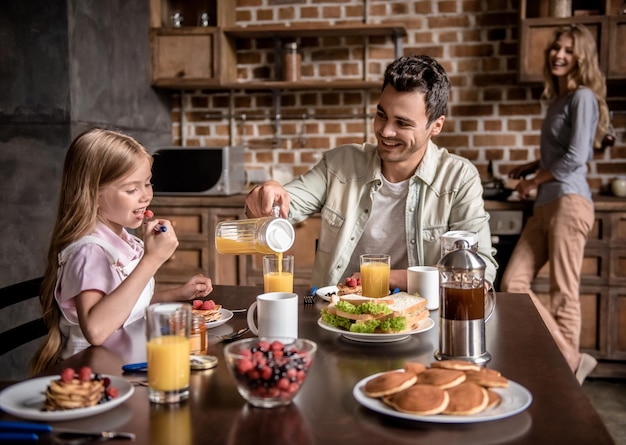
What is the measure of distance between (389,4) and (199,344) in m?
3.22

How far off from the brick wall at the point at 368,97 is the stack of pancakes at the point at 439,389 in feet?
10.3

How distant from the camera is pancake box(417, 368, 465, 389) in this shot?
1137mm

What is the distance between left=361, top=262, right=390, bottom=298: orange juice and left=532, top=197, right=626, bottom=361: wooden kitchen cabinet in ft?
7.16

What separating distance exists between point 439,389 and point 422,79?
137 cm

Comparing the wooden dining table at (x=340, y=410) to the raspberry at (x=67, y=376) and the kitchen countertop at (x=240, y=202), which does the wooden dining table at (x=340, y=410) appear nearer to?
the raspberry at (x=67, y=376)

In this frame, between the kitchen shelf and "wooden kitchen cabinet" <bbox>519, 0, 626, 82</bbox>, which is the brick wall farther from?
"wooden kitchen cabinet" <bbox>519, 0, 626, 82</bbox>

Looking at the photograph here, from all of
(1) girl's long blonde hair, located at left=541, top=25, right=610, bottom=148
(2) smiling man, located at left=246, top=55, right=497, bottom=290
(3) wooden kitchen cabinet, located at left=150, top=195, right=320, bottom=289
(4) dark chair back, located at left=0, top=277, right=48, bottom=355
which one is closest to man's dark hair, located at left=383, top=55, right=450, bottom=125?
(2) smiling man, located at left=246, top=55, right=497, bottom=290

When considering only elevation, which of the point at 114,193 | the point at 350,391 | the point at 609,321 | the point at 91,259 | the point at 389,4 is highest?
the point at 389,4

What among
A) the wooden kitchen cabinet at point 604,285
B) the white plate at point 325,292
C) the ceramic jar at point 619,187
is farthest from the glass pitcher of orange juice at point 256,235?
the ceramic jar at point 619,187

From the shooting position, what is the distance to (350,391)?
1.23m

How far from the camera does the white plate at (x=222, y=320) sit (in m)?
1.65

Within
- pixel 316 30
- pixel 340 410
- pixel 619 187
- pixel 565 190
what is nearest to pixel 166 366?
pixel 340 410

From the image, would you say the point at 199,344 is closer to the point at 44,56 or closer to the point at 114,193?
the point at 114,193

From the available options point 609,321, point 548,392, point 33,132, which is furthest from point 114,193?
point 609,321
